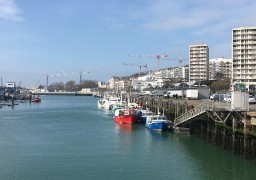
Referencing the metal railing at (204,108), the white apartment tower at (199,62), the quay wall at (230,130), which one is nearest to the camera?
the quay wall at (230,130)

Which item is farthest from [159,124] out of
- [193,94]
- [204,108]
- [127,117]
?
[193,94]

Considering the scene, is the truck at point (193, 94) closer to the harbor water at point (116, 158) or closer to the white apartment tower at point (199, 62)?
the harbor water at point (116, 158)

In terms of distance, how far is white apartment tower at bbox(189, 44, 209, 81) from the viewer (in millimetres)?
140500

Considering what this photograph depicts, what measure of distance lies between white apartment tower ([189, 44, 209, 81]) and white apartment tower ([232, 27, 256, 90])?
4206 cm

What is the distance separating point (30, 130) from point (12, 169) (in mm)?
19622

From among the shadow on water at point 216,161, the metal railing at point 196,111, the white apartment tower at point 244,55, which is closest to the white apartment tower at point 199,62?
the white apartment tower at point 244,55

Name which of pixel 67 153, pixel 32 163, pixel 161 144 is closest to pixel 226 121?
pixel 161 144

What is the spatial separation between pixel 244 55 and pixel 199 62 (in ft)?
155

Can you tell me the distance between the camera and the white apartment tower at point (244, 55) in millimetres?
94750

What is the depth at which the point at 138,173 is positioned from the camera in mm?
23047

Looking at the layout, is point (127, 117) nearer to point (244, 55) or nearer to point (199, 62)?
point (244, 55)

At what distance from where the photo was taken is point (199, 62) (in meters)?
143

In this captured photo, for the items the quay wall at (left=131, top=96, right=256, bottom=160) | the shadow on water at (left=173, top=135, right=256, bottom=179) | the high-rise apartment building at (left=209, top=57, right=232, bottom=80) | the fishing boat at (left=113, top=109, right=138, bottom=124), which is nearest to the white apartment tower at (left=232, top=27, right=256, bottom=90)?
the fishing boat at (left=113, top=109, right=138, bottom=124)

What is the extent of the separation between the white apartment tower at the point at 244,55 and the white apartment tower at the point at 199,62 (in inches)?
1656
